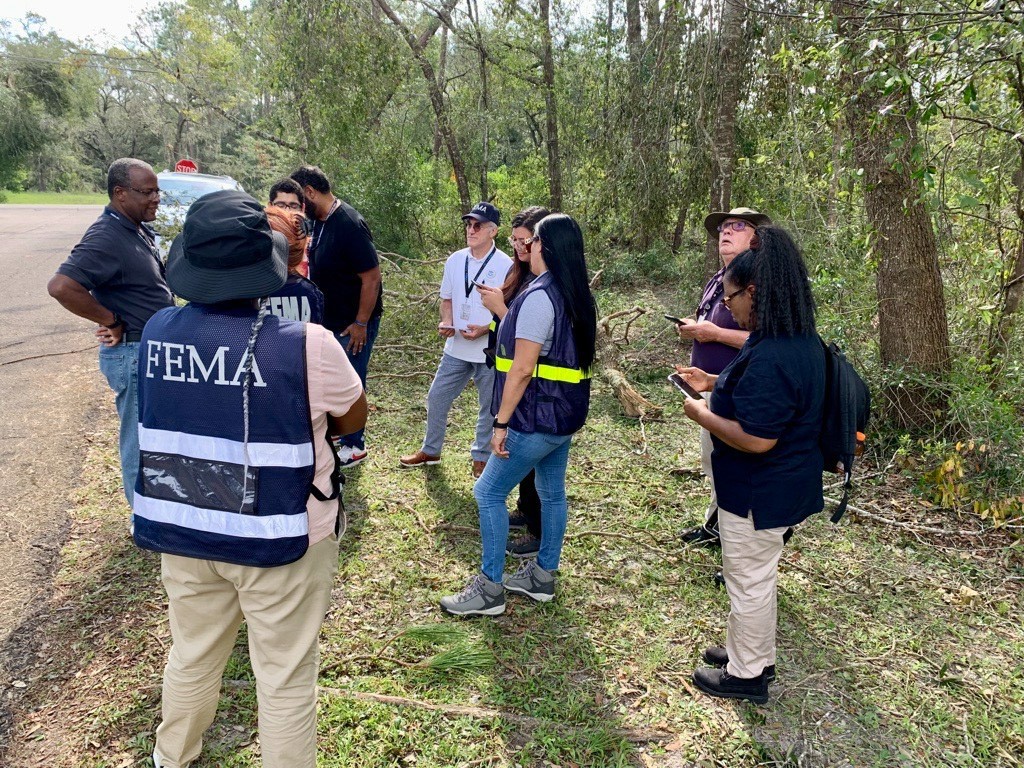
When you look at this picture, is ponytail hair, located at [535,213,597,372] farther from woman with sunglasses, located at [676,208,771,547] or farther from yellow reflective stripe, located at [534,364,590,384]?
woman with sunglasses, located at [676,208,771,547]

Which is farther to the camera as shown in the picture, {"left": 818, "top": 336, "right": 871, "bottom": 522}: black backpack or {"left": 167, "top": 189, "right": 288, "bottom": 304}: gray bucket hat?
{"left": 818, "top": 336, "right": 871, "bottom": 522}: black backpack

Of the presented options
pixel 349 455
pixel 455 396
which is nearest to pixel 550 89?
pixel 455 396

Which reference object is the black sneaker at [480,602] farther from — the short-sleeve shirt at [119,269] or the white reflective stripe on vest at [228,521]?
the short-sleeve shirt at [119,269]

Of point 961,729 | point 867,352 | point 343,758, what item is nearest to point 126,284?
point 343,758

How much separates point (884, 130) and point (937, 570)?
2823 millimetres

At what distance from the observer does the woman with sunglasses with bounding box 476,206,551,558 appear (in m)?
3.59

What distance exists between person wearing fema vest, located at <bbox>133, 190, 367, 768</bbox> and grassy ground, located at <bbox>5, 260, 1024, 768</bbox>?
0.79 m

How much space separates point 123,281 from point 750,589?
10.7ft

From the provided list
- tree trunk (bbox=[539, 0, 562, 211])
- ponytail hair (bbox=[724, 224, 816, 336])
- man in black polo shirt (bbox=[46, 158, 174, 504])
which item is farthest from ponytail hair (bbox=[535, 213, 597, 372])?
tree trunk (bbox=[539, 0, 562, 211])

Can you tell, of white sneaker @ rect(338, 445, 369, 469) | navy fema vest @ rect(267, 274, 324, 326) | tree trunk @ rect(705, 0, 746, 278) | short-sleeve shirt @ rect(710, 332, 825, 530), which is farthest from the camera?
tree trunk @ rect(705, 0, 746, 278)

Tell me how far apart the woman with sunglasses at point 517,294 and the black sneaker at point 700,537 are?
90 centimetres

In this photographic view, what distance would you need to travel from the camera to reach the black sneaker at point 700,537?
13.1 feet

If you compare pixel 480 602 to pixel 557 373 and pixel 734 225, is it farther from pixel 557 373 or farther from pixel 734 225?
pixel 734 225

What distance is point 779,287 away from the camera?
2510 millimetres
